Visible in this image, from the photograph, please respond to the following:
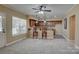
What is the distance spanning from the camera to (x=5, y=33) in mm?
7715

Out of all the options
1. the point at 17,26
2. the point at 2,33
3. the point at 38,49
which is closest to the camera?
the point at 38,49

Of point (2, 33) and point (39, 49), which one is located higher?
point (2, 33)

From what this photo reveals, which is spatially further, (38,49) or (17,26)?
(17,26)

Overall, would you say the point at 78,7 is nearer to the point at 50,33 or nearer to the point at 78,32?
the point at 78,32

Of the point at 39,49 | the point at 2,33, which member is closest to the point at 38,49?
the point at 39,49

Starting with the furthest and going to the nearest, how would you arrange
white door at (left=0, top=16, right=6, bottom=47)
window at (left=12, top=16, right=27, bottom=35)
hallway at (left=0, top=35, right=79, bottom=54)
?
window at (left=12, top=16, right=27, bottom=35)
white door at (left=0, top=16, right=6, bottom=47)
hallway at (left=0, top=35, right=79, bottom=54)

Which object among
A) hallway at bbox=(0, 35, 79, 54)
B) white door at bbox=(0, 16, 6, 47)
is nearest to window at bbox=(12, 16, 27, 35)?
white door at bbox=(0, 16, 6, 47)

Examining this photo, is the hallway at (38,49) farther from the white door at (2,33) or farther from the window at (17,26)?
the window at (17,26)

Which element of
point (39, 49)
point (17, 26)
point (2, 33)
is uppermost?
point (17, 26)

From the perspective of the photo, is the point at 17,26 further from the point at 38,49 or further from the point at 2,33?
the point at 38,49

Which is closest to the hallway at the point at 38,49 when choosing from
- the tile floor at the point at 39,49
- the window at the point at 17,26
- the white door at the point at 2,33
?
the tile floor at the point at 39,49

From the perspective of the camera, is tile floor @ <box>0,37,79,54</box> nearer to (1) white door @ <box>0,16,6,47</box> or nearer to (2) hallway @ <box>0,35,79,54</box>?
(2) hallway @ <box>0,35,79,54</box>
